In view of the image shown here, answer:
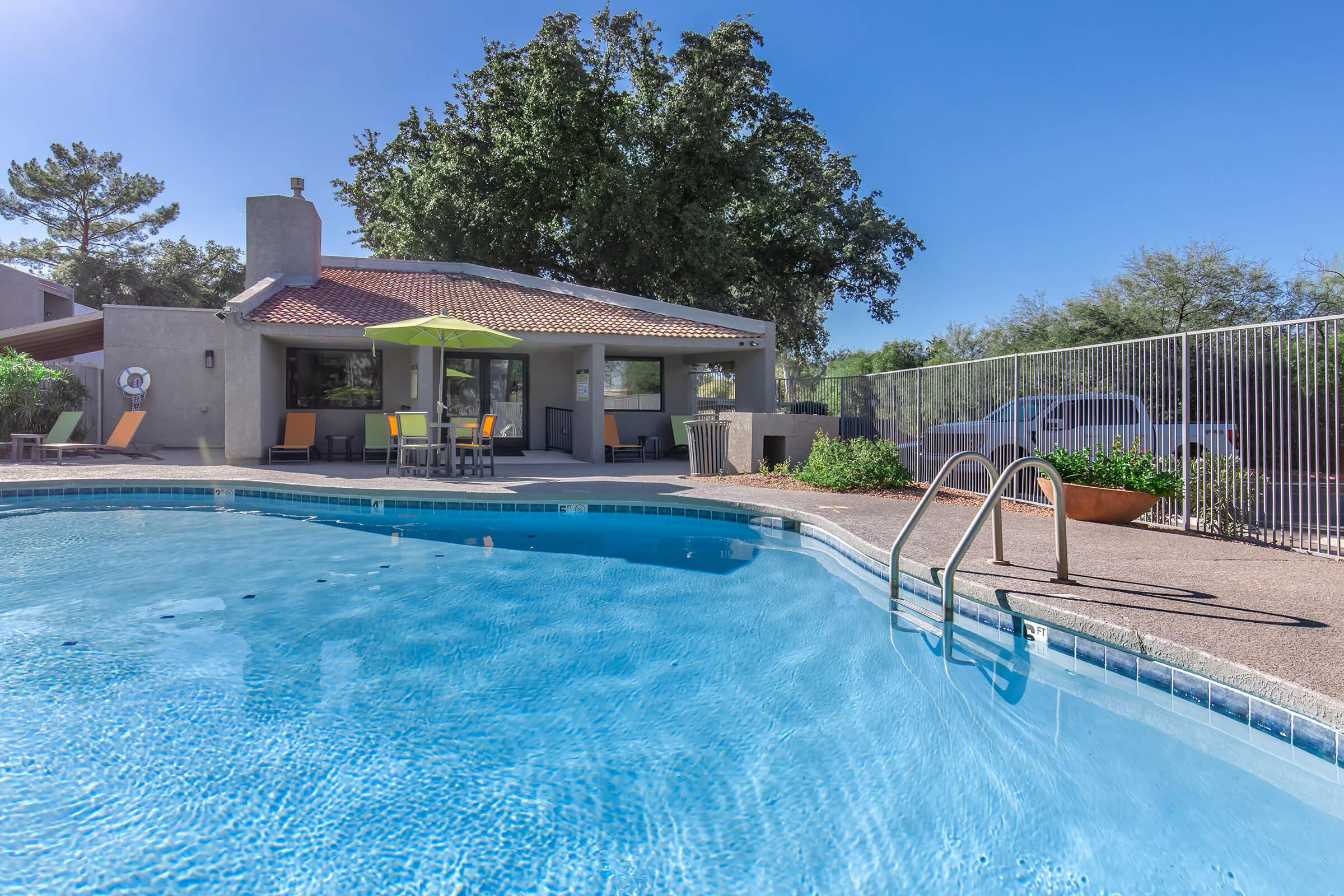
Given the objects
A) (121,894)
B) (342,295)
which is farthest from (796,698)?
(342,295)

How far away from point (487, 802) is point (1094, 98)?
82.4 ft

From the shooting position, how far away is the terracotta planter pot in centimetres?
759

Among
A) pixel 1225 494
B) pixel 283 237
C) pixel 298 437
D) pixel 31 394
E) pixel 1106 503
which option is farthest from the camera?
pixel 283 237

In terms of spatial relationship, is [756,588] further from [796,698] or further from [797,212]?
[797,212]

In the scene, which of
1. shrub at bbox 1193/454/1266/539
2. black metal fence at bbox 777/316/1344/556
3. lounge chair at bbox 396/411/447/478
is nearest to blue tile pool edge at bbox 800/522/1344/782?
black metal fence at bbox 777/316/1344/556

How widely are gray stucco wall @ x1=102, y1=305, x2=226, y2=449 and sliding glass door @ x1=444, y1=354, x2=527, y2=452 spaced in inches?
224

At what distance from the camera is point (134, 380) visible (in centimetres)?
1716

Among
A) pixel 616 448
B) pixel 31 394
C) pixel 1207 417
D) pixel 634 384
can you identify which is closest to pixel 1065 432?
pixel 1207 417

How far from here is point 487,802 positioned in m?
3.05

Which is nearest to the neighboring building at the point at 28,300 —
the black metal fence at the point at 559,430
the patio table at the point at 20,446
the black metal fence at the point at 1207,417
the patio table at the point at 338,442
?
the patio table at the point at 20,446

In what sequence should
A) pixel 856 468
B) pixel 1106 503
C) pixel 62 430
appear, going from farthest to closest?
pixel 62 430 → pixel 856 468 → pixel 1106 503

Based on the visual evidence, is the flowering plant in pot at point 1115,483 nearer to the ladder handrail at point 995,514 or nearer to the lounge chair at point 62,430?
the ladder handrail at point 995,514

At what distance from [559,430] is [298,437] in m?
5.95

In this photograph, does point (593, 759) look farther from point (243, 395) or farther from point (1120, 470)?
point (243, 395)
